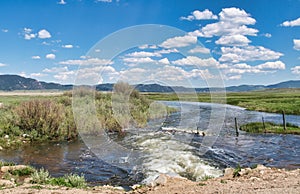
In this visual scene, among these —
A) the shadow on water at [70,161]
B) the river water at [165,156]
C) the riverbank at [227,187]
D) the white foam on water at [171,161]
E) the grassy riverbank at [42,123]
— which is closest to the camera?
the riverbank at [227,187]

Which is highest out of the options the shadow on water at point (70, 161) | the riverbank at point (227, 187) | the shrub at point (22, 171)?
the riverbank at point (227, 187)

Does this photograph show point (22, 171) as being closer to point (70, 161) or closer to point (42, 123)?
point (70, 161)

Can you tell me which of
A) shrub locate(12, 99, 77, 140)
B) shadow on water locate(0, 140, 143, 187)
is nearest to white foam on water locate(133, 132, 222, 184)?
shadow on water locate(0, 140, 143, 187)

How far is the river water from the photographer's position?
18984 mm

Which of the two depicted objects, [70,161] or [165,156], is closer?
[70,161]

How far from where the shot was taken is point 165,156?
23062 mm

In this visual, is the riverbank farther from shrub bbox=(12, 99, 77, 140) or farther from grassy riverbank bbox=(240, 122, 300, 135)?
grassy riverbank bbox=(240, 122, 300, 135)

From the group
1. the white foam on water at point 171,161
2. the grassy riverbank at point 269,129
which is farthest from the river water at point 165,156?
the grassy riverbank at point 269,129

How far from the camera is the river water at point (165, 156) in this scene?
1898 cm

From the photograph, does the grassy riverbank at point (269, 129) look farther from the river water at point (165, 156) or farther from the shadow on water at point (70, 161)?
the shadow on water at point (70, 161)

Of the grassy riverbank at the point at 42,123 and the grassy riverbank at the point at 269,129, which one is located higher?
the grassy riverbank at the point at 42,123

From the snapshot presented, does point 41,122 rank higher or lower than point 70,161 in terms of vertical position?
higher

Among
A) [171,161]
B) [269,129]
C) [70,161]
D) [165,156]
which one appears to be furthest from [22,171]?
[269,129]

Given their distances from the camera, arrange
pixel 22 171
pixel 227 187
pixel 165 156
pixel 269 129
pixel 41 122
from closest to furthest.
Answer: pixel 227 187 < pixel 22 171 < pixel 165 156 < pixel 41 122 < pixel 269 129
